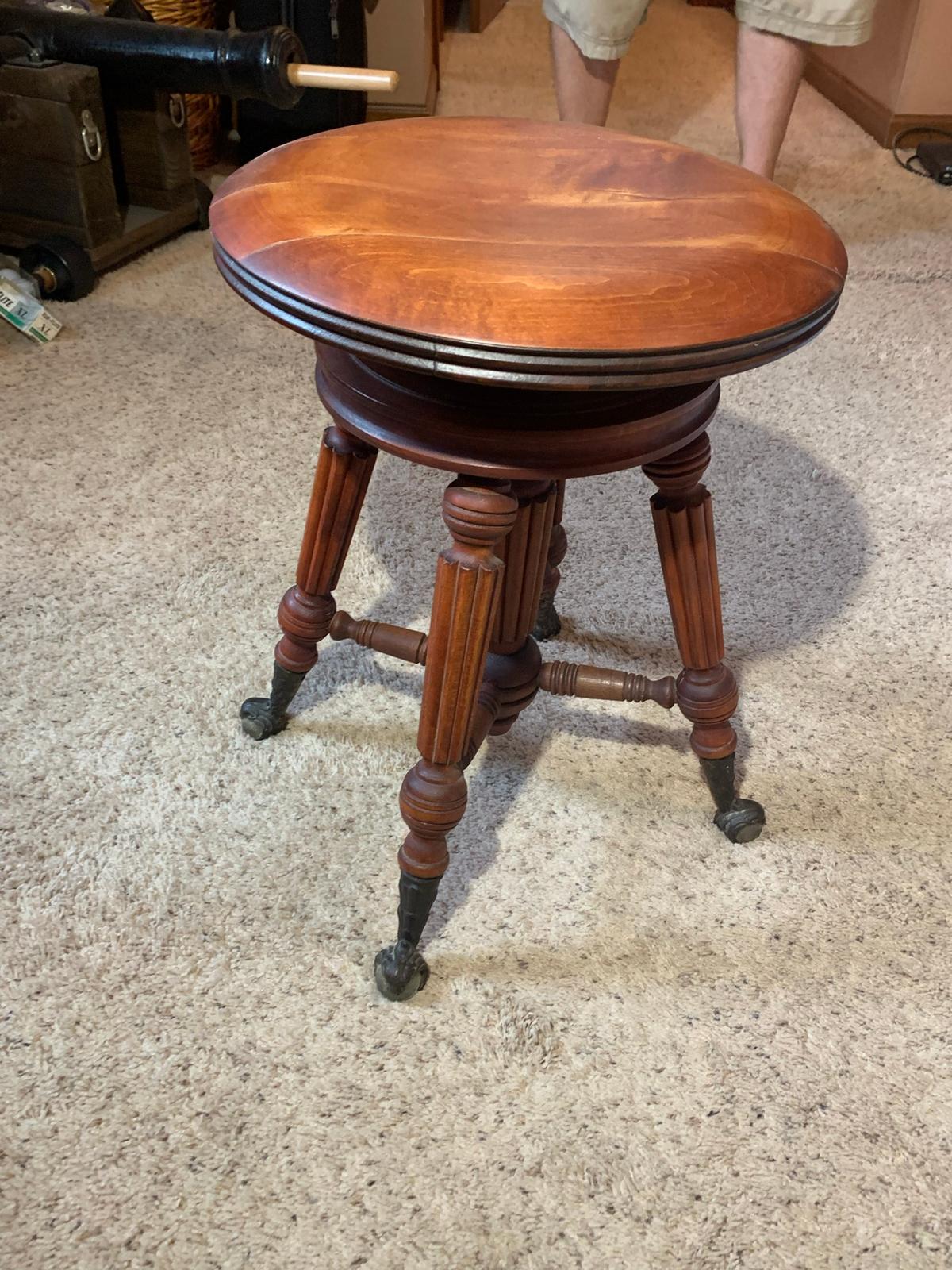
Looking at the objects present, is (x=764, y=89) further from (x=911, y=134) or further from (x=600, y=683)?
(x=600, y=683)

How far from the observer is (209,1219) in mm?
710

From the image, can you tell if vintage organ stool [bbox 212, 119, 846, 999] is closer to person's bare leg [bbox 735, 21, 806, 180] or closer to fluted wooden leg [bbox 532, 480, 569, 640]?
fluted wooden leg [bbox 532, 480, 569, 640]

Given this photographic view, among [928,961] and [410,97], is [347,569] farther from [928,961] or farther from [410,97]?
[410,97]

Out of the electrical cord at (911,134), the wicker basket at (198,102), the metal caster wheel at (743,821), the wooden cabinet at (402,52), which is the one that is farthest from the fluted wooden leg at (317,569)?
the electrical cord at (911,134)

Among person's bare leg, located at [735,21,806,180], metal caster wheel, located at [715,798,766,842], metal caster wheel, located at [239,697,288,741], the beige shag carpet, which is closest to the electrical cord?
person's bare leg, located at [735,21,806,180]

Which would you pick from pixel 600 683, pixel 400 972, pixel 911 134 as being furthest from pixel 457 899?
pixel 911 134

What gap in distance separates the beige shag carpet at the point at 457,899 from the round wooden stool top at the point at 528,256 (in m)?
0.49

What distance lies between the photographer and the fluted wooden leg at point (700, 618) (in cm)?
84

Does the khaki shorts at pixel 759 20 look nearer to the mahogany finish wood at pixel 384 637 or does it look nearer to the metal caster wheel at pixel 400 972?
the mahogany finish wood at pixel 384 637

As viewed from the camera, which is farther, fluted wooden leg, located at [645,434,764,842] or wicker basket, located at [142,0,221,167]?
wicker basket, located at [142,0,221,167]

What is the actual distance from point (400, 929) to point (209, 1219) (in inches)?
9.0

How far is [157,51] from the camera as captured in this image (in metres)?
1.61

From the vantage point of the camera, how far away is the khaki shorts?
62.2 inches

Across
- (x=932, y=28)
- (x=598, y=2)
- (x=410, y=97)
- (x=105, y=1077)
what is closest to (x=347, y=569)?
(x=105, y=1077)
